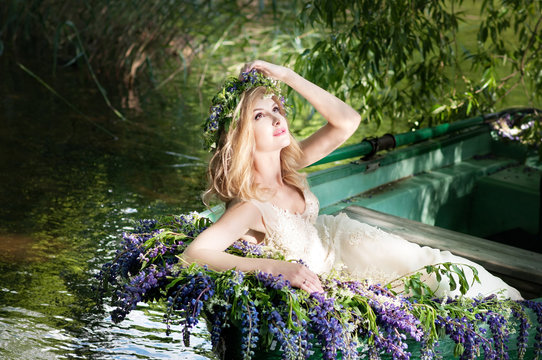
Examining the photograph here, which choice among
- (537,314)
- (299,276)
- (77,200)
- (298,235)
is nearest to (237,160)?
(298,235)

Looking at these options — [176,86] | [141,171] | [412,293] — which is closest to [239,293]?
[412,293]

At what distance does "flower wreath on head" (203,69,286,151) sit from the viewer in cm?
218

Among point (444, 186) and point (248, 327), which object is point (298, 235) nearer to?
point (248, 327)

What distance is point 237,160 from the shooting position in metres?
2.17

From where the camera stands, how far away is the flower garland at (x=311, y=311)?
1.81 meters

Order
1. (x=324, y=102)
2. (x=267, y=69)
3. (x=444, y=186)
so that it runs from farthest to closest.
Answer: (x=444, y=186), (x=324, y=102), (x=267, y=69)

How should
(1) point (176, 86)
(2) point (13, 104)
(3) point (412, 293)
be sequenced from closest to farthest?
1. (3) point (412, 293)
2. (2) point (13, 104)
3. (1) point (176, 86)

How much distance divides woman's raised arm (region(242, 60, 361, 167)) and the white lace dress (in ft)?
0.50

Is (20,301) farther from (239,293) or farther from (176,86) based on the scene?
(176,86)

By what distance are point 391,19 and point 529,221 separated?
4.15ft

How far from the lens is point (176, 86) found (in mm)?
8008

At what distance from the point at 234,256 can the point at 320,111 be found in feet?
2.01

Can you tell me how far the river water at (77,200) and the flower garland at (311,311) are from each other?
0.88m

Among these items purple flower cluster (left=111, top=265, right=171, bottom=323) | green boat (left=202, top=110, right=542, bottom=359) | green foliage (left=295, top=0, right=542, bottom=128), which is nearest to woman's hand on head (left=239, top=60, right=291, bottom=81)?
purple flower cluster (left=111, top=265, right=171, bottom=323)
